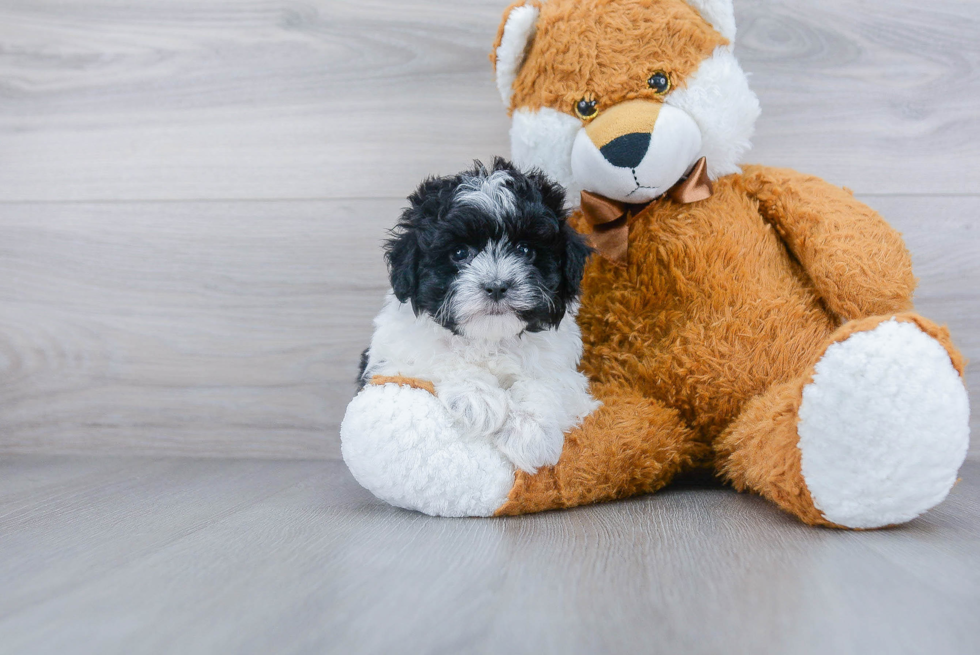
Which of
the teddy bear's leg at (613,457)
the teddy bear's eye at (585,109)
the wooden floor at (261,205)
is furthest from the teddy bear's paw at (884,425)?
the teddy bear's eye at (585,109)

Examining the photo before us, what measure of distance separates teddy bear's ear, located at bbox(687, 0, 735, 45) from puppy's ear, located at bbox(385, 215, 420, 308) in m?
0.50

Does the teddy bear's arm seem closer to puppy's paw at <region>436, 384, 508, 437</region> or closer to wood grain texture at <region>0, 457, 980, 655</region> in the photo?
wood grain texture at <region>0, 457, 980, 655</region>

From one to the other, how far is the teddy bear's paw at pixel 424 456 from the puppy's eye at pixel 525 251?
0.20 metres

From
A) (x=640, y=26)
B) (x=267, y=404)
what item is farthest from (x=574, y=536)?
(x=267, y=404)

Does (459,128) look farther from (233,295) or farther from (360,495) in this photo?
(360,495)

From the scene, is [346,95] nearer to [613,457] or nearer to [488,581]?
[613,457]

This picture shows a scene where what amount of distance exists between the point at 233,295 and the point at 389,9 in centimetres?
60

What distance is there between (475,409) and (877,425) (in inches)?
16.5

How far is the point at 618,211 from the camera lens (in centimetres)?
100

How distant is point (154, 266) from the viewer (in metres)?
1.36

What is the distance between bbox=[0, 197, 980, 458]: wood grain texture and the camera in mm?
1330

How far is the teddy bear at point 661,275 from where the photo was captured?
2.74ft

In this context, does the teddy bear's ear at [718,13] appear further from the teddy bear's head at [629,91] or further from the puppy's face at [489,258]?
the puppy's face at [489,258]

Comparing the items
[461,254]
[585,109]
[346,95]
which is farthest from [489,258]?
[346,95]
